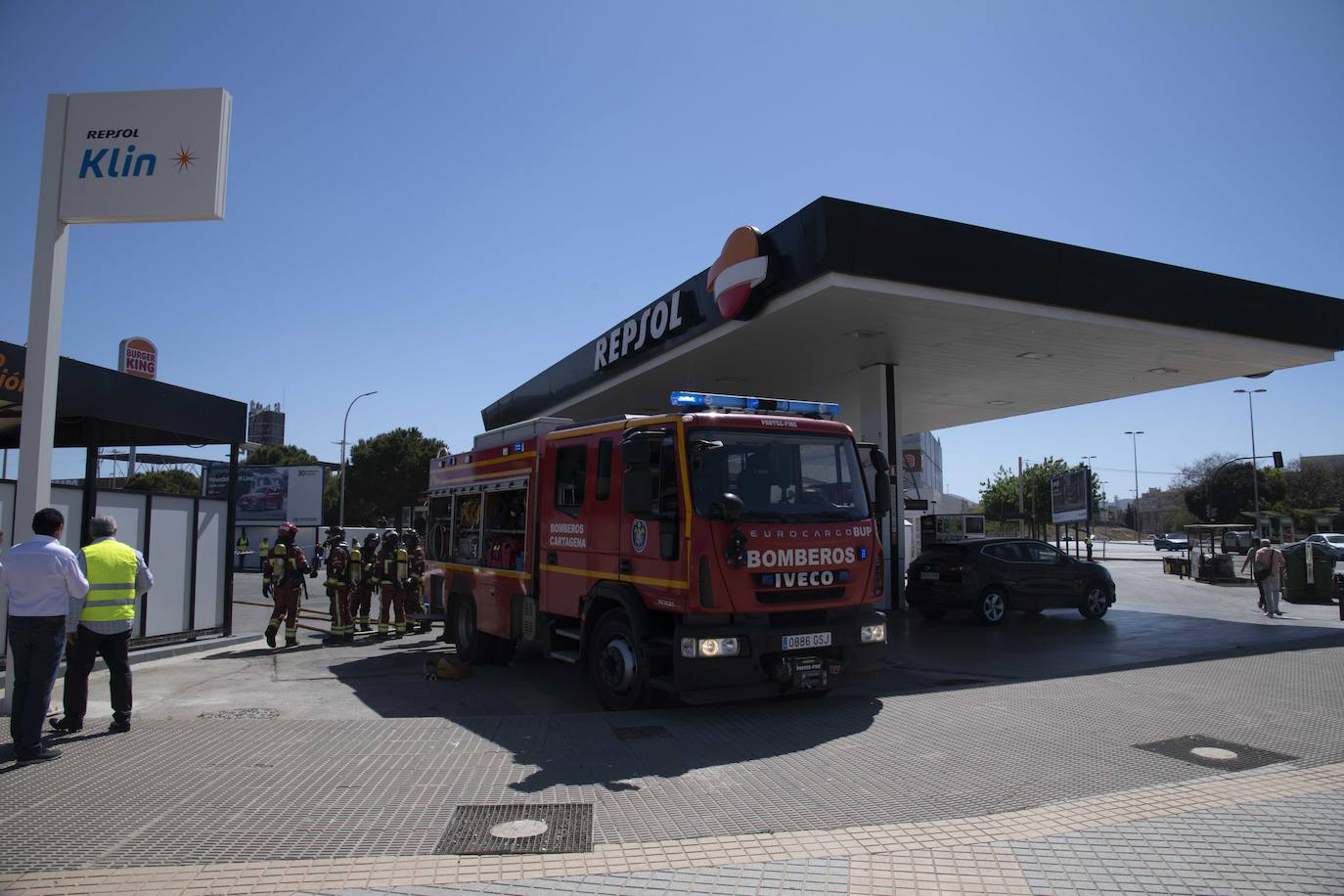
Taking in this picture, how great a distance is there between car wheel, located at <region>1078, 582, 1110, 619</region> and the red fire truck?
9.02 meters

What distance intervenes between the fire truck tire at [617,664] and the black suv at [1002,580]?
Answer: 866 cm

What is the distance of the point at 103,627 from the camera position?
6.26 metres

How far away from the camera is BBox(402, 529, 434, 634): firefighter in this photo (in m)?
14.4

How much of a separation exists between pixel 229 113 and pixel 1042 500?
63112mm

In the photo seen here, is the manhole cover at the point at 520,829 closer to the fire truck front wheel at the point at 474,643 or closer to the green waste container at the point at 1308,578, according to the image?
the fire truck front wheel at the point at 474,643

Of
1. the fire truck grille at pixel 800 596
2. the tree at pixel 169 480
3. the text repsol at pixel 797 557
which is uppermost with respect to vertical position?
the tree at pixel 169 480

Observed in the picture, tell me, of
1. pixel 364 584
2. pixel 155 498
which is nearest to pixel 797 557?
pixel 155 498

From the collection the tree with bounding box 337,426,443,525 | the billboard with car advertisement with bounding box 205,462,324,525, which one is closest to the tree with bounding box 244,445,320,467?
the tree with bounding box 337,426,443,525

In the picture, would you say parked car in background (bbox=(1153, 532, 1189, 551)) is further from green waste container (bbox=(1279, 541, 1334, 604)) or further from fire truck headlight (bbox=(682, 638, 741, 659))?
fire truck headlight (bbox=(682, 638, 741, 659))

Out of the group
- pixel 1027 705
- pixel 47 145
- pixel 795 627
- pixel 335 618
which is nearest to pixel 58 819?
pixel 795 627

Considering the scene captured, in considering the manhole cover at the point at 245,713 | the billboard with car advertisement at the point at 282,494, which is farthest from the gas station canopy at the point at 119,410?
the billboard with car advertisement at the point at 282,494

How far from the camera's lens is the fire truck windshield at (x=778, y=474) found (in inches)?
283

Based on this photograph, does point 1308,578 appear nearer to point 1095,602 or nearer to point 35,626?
point 1095,602

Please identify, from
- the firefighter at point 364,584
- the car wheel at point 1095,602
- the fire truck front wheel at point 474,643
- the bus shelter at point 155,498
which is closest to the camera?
the bus shelter at point 155,498
